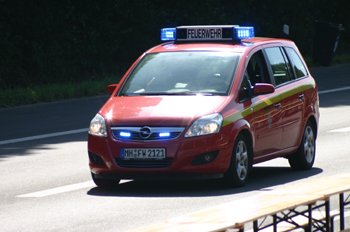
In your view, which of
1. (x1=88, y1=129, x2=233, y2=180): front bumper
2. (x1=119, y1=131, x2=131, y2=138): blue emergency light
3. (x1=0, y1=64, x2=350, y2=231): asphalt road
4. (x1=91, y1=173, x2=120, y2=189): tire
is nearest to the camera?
(x1=0, y1=64, x2=350, y2=231): asphalt road

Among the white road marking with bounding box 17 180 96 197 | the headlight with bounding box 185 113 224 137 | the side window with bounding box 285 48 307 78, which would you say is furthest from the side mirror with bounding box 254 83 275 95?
the white road marking with bounding box 17 180 96 197

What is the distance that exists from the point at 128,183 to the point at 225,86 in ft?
5.20

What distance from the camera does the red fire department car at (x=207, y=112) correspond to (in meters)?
8.28

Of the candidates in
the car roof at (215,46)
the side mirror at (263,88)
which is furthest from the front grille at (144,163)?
the car roof at (215,46)

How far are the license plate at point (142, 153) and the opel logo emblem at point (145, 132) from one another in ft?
0.44

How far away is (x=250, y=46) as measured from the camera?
963 centimetres

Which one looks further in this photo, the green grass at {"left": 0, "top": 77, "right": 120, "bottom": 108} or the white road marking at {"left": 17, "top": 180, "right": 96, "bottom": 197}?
the green grass at {"left": 0, "top": 77, "right": 120, "bottom": 108}

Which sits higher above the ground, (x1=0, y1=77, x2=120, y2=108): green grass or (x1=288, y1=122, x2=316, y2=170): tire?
(x1=288, y1=122, x2=316, y2=170): tire

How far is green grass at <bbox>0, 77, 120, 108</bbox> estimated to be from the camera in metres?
18.6

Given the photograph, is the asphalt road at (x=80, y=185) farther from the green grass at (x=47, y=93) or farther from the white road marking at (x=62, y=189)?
the green grass at (x=47, y=93)

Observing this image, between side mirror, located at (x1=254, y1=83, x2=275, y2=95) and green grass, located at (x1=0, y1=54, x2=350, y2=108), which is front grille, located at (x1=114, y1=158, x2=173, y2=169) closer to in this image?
side mirror, located at (x1=254, y1=83, x2=275, y2=95)

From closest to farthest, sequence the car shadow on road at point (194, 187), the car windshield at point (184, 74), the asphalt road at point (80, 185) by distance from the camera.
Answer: the asphalt road at point (80, 185) < the car shadow on road at point (194, 187) < the car windshield at point (184, 74)

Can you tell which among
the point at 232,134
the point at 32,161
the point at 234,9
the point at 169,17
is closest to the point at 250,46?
the point at 232,134

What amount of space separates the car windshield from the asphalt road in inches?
41.9
